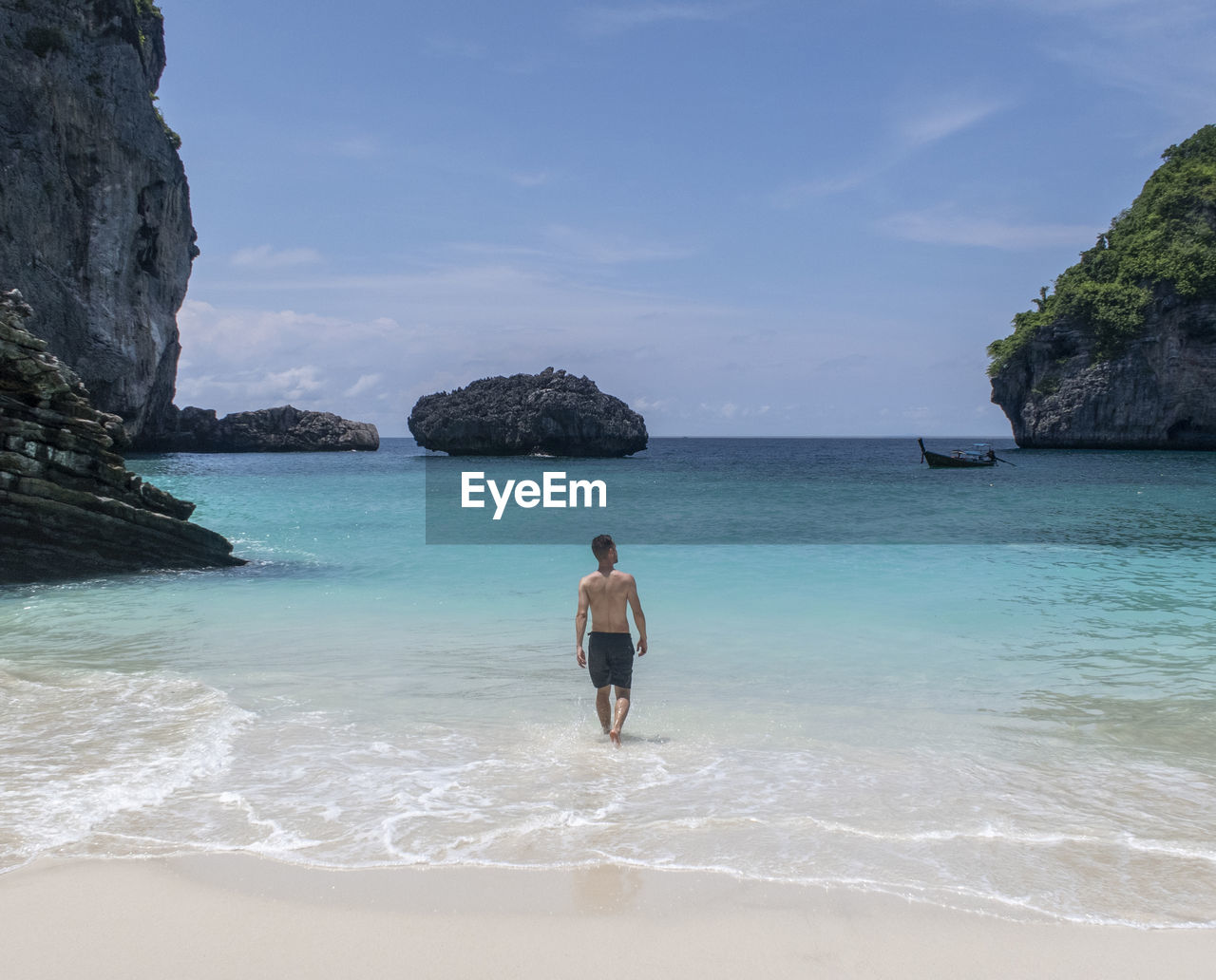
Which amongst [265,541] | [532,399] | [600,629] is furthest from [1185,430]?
[600,629]

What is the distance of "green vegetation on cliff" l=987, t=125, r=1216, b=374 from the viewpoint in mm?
70250

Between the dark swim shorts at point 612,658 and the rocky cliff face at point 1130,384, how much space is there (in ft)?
268

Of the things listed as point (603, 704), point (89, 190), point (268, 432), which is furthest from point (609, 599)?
point (268, 432)

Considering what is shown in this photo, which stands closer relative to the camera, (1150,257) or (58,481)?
(58,481)

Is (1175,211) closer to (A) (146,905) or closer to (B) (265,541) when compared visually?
(B) (265,541)

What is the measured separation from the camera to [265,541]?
2238 cm

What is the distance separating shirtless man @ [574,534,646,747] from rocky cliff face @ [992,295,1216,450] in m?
81.6

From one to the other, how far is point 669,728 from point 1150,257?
8351cm

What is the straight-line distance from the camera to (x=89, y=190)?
47.8m

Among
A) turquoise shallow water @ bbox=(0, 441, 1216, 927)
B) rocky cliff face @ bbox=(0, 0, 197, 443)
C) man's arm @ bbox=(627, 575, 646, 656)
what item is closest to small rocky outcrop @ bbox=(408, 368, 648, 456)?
rocky cliff face @ bbox=(0, 0, 197, 443)

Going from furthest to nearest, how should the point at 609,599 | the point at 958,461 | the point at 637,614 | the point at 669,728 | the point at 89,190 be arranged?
the point at 958,461 → the point at 89,190 → the point at 669,728 → the point at 637,614 → the point at 609,599

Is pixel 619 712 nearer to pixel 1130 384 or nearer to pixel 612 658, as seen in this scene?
pixel 612 658

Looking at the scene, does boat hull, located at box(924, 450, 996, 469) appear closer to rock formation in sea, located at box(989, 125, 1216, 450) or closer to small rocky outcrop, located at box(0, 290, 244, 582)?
rock formation in sea, located at box(989, 125, 1216, 450)
